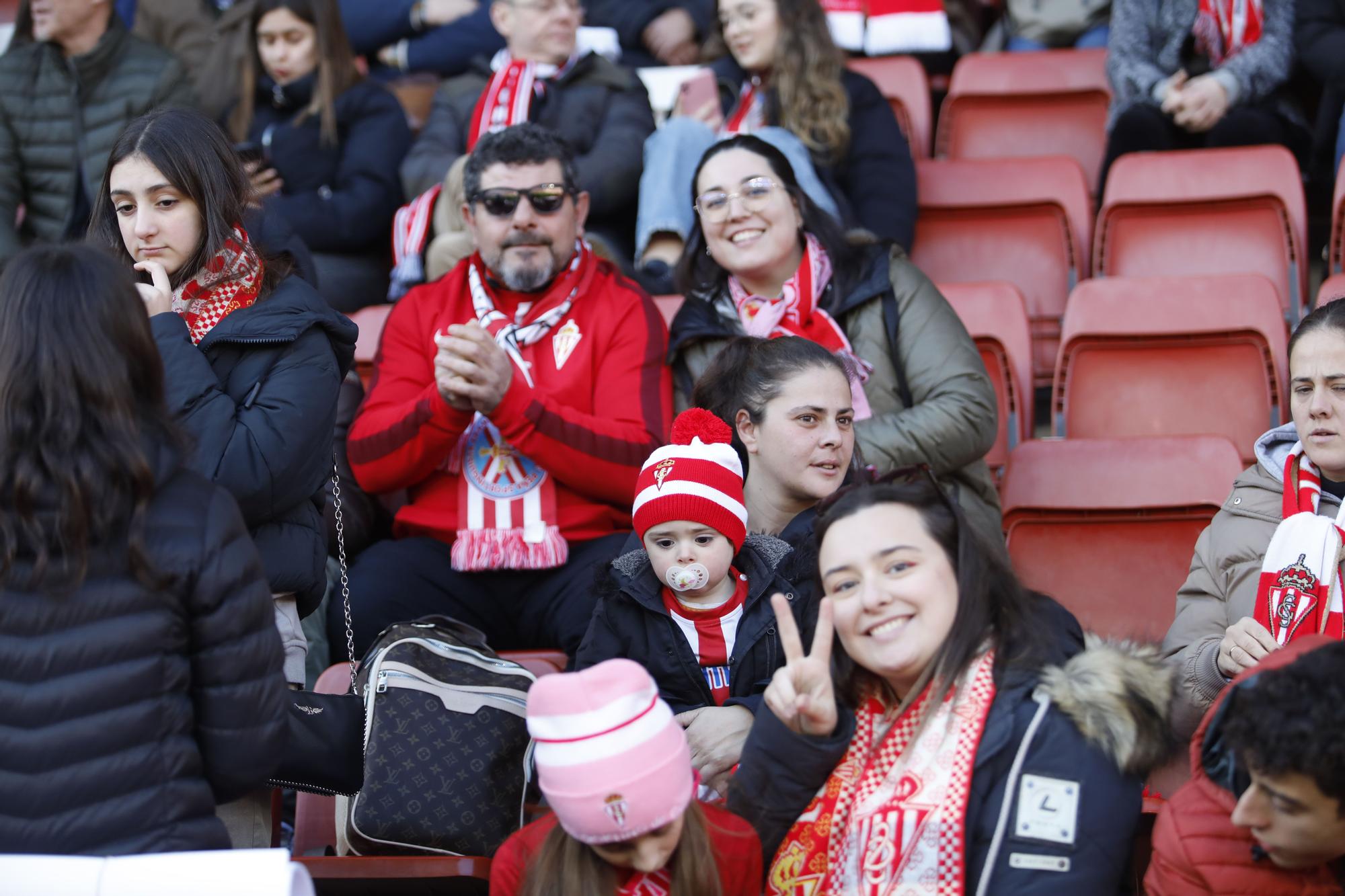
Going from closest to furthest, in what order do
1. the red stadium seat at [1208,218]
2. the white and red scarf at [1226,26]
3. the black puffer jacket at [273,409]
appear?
the black puffer jacket at [273,409]
the red stadium seat at [1208,218]
the white and red scarf at [1226,26]

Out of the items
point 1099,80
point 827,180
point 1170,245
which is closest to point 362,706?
point 827,180

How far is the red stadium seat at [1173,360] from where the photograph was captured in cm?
399

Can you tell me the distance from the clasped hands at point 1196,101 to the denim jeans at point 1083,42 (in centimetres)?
83

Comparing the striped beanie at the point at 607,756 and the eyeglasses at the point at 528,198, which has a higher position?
the eyeglasses at the point at 528,198

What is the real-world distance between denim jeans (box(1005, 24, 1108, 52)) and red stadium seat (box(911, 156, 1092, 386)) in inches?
40.9

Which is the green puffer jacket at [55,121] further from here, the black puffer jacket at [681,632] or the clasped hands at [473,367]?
the black puffer jacket at [681,632]

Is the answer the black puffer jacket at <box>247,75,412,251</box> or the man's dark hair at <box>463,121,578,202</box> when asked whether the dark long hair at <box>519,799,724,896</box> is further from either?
the black puffer jacket at <box>247,75,412,251</box>

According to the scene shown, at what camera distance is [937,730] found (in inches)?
85.4

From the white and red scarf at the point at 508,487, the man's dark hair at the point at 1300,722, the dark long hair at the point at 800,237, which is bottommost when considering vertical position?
the white and red scarf at the point at 508,487

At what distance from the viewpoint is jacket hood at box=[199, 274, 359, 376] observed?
2.74m

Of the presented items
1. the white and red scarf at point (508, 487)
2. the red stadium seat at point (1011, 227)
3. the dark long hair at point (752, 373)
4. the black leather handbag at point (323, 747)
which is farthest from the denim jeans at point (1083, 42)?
the black leather handbag at point (323, 747)

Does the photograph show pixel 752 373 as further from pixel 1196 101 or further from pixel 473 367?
pixel 1196 101

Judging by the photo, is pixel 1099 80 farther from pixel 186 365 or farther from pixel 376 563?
pixel 186 365

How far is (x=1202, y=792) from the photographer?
206cm
